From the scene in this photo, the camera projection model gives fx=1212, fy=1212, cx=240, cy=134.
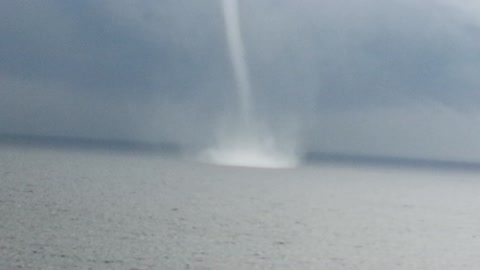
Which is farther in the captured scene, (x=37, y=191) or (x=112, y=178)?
(x=112, y=178)

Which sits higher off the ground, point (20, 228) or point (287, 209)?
point (287, 209)

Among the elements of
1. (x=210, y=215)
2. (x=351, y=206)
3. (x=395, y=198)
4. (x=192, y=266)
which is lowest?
(x=192, y=266)

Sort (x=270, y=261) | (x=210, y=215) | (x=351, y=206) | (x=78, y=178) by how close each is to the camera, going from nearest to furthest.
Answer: (x=270, y=261) → (x=210, y=215) → (x=351, y=206) → (x=78, y=178)

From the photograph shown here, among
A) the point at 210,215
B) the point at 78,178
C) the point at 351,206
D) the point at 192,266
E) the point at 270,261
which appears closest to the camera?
the point at 192,266

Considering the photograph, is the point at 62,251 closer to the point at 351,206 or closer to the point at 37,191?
the point at 37,191

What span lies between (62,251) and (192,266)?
96.6 inches

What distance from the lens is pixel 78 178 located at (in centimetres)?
5100

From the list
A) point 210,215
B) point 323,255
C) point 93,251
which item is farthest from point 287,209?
point 93,251

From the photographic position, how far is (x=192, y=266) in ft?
67.0

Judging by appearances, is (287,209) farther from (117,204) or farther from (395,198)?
(395,198)

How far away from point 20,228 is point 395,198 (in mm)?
29897

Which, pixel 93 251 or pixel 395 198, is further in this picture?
pixel 395 198

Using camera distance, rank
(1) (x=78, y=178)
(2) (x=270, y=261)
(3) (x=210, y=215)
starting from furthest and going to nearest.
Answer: (1) (x=78, y=178) → (3) (x=210, y=215) → (2) (x=270, y=261)

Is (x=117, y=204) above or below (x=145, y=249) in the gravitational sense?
above
